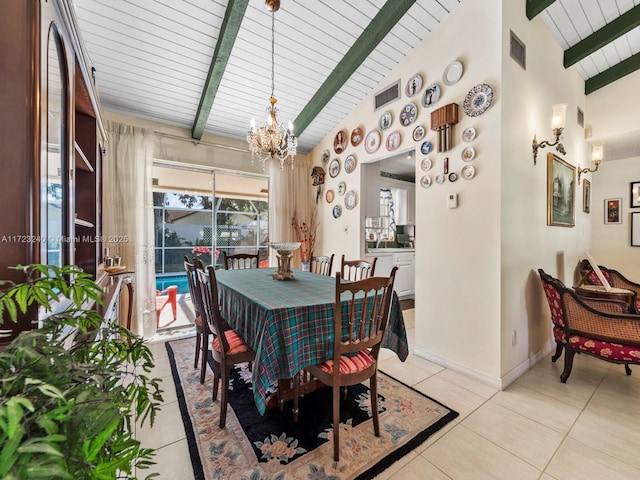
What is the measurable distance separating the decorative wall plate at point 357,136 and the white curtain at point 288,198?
1155mm

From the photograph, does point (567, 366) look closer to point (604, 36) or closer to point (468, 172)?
point (468, 172)

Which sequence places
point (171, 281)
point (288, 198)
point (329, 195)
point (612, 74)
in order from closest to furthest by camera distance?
point (612, 74) → point (329, 195) → point (288, 198) → point (171, 281)

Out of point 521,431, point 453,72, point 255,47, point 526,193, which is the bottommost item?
point 521,431

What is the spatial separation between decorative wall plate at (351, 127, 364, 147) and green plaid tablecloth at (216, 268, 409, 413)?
239 centimetres

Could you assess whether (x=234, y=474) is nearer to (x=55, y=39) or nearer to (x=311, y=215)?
(x=55, y=39)

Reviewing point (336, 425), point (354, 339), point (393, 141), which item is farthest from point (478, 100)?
point (336, 425)

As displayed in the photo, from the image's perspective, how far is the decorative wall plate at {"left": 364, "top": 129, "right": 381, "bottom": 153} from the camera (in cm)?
331

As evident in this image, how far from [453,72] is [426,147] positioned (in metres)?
0.67

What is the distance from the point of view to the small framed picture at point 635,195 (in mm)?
3846

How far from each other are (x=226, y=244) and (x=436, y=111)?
11.0ft

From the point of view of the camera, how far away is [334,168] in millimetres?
4090

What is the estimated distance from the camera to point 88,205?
2057 millimetres

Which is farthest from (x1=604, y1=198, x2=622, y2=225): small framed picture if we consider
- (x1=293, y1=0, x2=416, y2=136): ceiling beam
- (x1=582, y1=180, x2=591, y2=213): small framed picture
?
(x1=293, y1=0, x2=416, y2=136): ceiling beam

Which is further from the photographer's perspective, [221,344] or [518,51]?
[518,51]
